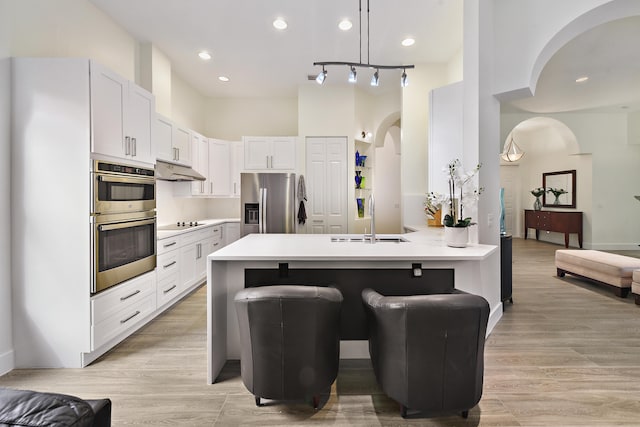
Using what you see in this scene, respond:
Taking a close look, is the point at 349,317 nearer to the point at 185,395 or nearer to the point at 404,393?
the point at 404,393

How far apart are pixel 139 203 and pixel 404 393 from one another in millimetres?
2736

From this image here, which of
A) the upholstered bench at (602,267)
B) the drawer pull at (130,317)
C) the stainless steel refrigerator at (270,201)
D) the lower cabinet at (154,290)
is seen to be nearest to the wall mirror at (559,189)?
the upholstered bench at (602,267)

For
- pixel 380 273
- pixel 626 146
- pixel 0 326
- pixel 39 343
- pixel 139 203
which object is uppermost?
pixel 626 146

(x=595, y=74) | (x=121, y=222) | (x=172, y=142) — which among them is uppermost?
(x=595, y=74)

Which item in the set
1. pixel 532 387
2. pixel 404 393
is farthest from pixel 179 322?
pixel 532 387

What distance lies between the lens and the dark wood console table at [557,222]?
7531 millimetres

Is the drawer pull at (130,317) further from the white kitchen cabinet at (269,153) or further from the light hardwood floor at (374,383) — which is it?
the white kitchen cabinet at (269,153)

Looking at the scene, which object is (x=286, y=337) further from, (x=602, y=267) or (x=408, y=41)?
(x=602, y=267)

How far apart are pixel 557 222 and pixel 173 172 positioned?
29.6 feet

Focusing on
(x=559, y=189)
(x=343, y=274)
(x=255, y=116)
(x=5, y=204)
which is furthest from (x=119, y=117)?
(x=559, y=189)

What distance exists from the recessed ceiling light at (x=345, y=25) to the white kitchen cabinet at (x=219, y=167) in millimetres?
2979

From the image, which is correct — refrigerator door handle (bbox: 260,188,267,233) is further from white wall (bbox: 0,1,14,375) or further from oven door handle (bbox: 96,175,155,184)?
white wall (bbox: 0,1,14,375)

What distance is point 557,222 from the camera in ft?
26.3

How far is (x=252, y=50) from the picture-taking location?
4.36m
